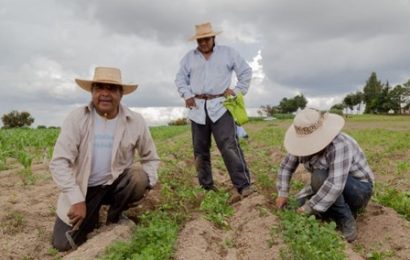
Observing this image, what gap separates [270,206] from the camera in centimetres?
479

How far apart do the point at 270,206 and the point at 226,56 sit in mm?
1766

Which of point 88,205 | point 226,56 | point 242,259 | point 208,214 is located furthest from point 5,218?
point 226,56

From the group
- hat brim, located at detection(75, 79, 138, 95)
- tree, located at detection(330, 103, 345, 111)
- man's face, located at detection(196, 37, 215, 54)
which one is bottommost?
tree, located at detection(330, 103, 345, 111)

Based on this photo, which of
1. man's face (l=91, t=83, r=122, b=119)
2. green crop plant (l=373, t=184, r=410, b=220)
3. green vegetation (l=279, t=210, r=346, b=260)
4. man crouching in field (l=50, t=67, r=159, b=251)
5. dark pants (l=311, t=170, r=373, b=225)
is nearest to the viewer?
green vegetation (l=279, t=210, r=346, b=260)

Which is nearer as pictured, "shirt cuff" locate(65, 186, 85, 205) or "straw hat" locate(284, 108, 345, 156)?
"shirt cuff" locate(65, 186, 85, 205)

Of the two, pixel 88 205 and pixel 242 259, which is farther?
pixel 88 205

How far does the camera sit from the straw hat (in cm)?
396

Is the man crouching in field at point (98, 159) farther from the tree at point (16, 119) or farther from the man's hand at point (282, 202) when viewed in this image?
the tree at point (16, 119)

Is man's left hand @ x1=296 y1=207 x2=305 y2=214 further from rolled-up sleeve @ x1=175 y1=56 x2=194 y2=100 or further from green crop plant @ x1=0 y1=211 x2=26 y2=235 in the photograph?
green crop plant @ x1=0 y1=211 x2=26 y2=235

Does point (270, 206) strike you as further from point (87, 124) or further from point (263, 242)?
point (87, 124)

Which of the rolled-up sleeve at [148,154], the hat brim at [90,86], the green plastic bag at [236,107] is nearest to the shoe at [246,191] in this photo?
the green plastic bag at [236,107]

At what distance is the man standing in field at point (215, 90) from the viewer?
17.7 ft

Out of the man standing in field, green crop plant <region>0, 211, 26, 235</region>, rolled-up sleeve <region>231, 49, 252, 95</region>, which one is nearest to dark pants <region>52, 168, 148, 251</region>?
green crop plant <region>0, 211, 26, 235</region>

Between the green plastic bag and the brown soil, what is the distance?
884mm
